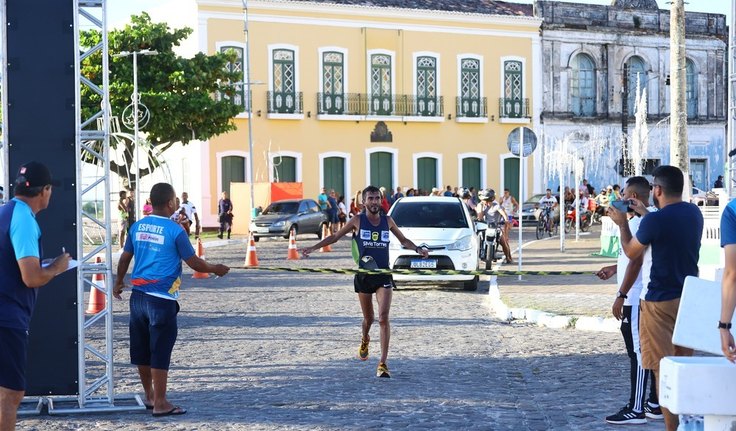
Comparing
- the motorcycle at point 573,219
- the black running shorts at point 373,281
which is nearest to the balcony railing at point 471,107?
the motorcycle at point 573,219

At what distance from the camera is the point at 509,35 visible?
171ft

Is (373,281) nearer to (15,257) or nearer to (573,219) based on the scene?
(15,257)

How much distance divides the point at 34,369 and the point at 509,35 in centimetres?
4426

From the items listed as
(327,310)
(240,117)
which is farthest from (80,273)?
(240,117)

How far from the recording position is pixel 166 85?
4072 centimetres

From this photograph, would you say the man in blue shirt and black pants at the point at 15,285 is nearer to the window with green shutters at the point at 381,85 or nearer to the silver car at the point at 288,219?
the silver car at the point at 288,219

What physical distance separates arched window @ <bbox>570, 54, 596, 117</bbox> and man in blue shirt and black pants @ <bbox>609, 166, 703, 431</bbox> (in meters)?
45.5

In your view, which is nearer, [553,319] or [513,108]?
[553,319]

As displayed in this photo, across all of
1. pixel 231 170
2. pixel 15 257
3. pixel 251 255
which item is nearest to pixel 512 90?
pixel 231 170

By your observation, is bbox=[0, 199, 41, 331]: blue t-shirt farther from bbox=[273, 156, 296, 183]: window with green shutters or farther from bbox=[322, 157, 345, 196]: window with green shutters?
bbox=[322, 157, 345, 196]: window with green shutters

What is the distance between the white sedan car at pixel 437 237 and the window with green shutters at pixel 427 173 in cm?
2885

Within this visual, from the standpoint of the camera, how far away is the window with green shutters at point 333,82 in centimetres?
4822

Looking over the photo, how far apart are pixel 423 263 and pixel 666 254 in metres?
12.2

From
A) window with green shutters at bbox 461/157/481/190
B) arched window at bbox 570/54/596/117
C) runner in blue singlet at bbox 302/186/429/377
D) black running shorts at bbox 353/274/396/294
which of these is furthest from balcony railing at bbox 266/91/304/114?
black running shorts at bbox 353/274/396/294
